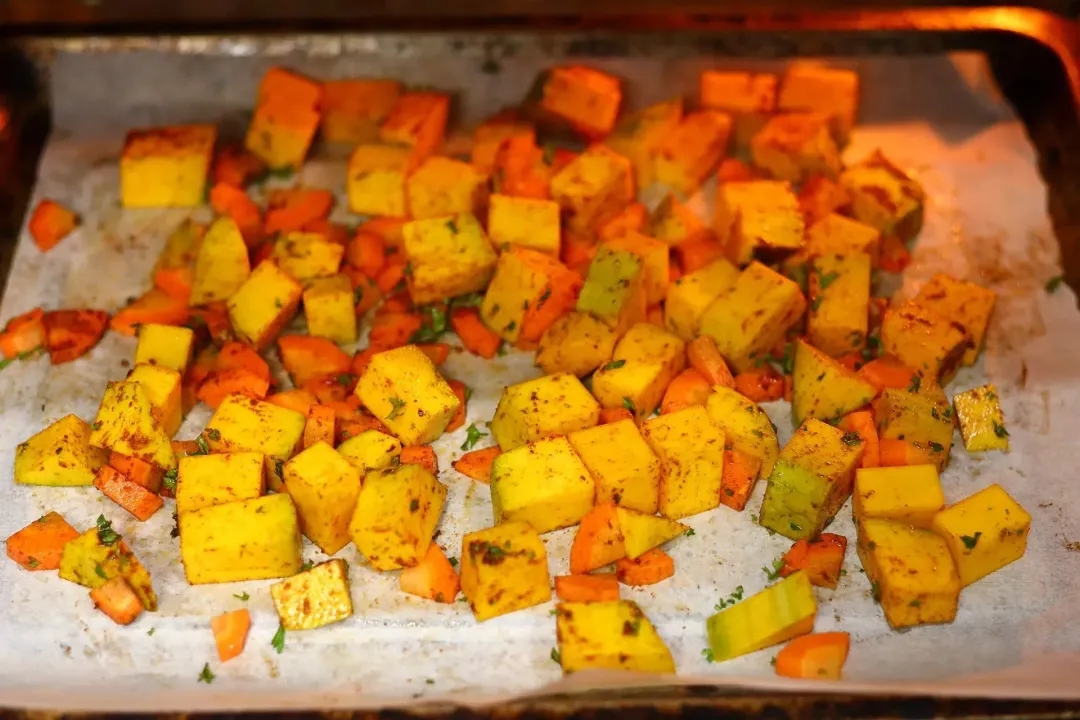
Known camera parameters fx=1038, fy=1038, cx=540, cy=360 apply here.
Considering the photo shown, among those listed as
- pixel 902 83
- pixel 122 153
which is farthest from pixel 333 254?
pixel 902 83

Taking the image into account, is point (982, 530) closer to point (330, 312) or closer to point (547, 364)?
point (547, 364)

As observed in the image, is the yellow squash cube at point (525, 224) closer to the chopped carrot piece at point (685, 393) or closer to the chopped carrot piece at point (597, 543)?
the chopped carrot piece at point (685, 393)

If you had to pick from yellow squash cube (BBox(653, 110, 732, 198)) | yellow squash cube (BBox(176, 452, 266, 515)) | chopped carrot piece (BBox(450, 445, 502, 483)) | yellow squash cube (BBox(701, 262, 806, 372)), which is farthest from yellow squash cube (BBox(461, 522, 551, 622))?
yellow squash cube (BBox(653, 110, 732, 198))

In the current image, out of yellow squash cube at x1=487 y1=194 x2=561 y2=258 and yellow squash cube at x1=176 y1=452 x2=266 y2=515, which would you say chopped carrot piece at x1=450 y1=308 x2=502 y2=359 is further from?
yellow squash cube at x1=176 y1=452 x2=266 y2=515

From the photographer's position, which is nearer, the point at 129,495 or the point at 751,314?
the point at 129,495

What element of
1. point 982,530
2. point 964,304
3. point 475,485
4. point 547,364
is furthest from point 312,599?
point 964,304

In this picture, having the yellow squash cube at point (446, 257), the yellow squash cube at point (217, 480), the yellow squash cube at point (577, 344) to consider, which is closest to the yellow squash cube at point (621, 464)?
the yellow squash cube at point (577, 344)
